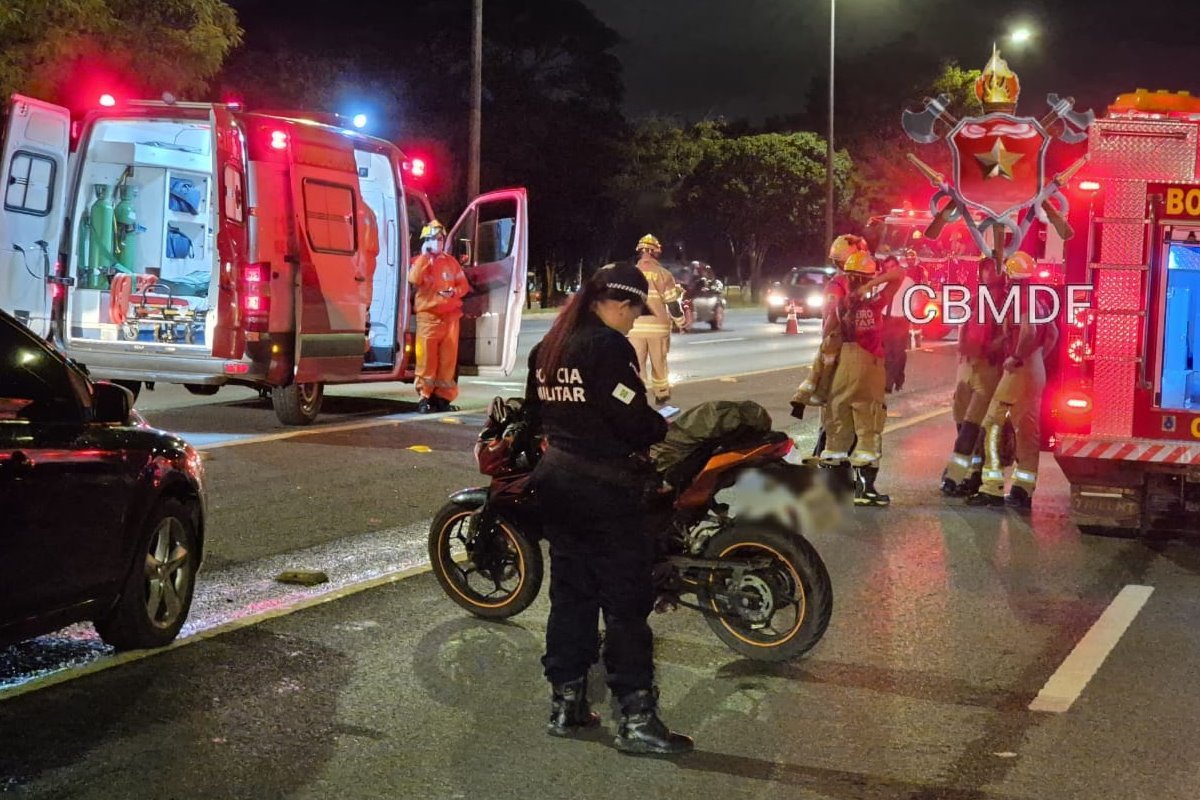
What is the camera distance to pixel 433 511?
9.05 meters

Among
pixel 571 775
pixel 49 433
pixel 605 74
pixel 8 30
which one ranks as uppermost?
pixel 605 74

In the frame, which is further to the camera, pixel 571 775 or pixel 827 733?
pixel 827 733

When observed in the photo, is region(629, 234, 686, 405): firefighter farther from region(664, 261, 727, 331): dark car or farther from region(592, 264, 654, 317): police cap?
region(664, 261, 727, 331): dark car

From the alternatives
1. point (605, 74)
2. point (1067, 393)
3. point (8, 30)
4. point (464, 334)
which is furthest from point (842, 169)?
point (1067, 393)

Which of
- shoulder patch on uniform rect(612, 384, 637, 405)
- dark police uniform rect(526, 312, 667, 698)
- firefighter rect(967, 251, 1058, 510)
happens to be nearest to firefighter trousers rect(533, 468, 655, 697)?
dark police uniform rect(526, 312, 667, 698)

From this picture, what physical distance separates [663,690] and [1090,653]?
1934mm

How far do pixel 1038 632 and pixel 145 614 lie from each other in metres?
3.80

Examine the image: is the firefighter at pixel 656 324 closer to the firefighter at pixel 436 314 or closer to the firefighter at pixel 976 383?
the firefighter at pixel 436 314

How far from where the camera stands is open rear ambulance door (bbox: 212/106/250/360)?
11547 millimetres

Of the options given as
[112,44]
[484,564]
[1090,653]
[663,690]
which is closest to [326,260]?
[484,564]

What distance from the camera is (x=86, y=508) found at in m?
5.24

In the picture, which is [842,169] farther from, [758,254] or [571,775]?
[571,775]

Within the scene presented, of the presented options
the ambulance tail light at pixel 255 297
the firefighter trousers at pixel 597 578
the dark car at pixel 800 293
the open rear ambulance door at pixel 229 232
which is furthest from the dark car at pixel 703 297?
the firefighter trousers at pixel 597 578

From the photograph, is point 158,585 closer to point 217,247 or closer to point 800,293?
point 217,247
